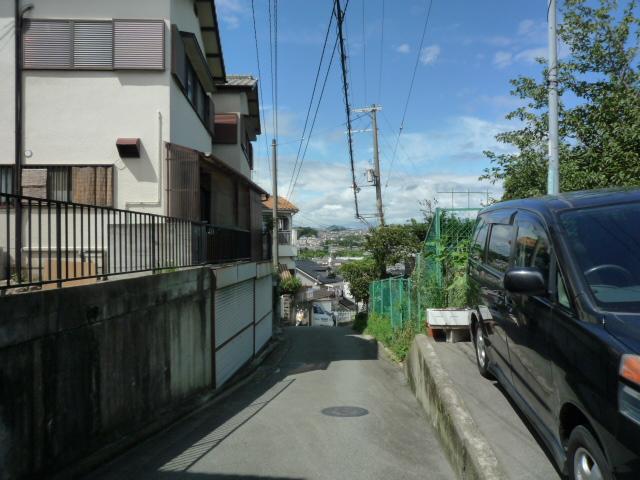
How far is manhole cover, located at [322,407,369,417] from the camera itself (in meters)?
7.01

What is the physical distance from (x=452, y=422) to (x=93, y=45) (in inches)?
398

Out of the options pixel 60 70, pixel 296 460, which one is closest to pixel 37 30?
pixel 60 70

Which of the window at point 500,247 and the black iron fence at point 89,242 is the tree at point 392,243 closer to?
the black iron fence at point 89,242

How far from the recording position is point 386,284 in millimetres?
17438

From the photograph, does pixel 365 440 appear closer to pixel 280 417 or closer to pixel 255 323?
pixel 280 417

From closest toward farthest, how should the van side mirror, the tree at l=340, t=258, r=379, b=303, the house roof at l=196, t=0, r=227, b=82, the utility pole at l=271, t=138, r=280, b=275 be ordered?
the van side mirror
the house roof at l=196, t=0, r=227, b=82
the utility pole at l=271, t=138, r=280, b=275
the tree at l=340, t=258, r=379, b=303

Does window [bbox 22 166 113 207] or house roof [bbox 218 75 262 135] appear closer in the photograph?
window [bbox 22 166 113 207]

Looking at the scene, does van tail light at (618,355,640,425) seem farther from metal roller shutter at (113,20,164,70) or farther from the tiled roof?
the tiled roof

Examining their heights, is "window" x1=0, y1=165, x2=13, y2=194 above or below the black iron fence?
above

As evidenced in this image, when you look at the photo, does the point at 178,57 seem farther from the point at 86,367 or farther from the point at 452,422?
the point at 452,422

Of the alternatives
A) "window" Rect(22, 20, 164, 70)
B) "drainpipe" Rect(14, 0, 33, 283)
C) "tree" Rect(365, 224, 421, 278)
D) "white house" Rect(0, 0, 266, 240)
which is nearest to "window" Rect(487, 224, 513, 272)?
"white house" Rect(0, 0, 266, 240)

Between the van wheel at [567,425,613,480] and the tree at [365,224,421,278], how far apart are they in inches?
879

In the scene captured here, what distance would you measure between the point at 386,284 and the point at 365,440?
11.8m

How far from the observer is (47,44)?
10.7 metres
